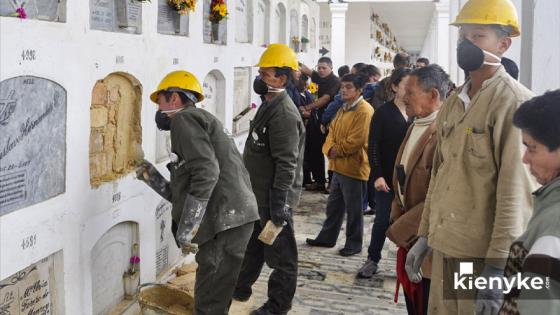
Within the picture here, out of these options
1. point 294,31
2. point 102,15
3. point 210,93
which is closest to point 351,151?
point 210,93

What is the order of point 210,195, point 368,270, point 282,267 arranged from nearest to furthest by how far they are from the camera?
point 210,195, point 282,267, point 368,270

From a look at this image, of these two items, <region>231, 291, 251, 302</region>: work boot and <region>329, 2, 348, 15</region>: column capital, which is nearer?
<region>231, 291, 251, 302</region>: work boot

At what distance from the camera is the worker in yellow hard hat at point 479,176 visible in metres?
1.80

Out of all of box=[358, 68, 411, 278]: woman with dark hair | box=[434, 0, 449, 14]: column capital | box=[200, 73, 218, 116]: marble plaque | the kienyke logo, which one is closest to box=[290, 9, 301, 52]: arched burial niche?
box=[200, 73, 218, 116]: marble plaque

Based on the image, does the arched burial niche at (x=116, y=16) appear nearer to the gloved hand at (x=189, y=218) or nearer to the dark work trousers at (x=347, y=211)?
the gloved hand at (x=189, y=218)

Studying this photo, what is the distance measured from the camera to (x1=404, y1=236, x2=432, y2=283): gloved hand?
225 cm

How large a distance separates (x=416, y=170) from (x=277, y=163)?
0.81 metres

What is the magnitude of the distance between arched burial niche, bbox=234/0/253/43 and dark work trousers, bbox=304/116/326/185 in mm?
1605

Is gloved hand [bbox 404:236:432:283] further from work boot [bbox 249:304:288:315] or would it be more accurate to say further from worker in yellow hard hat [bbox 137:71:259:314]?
work boot [bbox 249:304:288:315]

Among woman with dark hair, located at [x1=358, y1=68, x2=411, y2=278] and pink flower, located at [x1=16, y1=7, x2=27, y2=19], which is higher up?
pink flower, located at [x1=16, y1=7, x2=27, y2=19]

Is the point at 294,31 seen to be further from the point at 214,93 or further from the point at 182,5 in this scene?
the point at 182,5

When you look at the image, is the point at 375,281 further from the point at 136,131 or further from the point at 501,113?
the point at 501,113

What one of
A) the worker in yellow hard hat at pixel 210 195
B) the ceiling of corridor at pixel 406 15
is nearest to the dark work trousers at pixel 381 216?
the worker in yellow hard hat at pixel 210 195

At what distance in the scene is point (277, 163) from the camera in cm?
307
